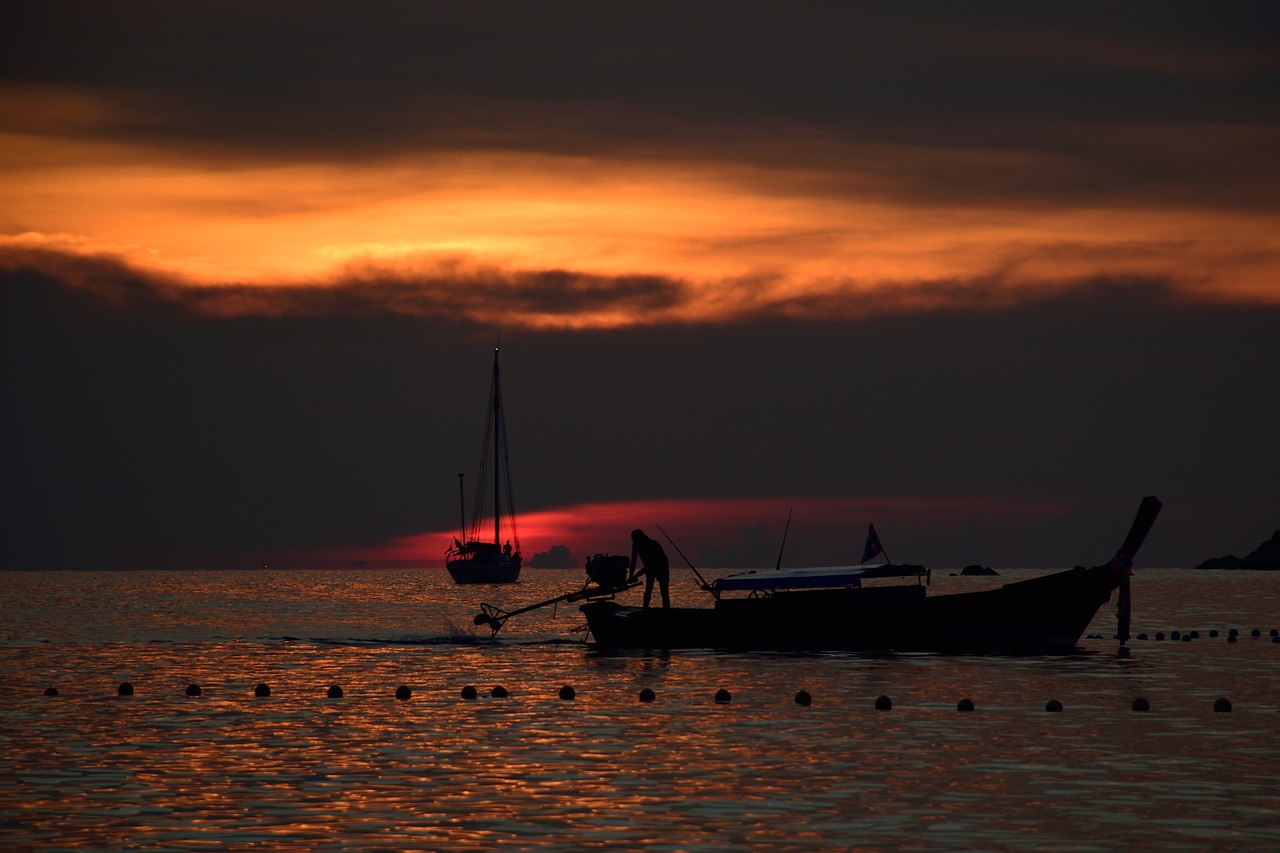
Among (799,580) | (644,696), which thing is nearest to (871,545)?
(799,580)

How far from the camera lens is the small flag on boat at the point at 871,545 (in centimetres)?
5469

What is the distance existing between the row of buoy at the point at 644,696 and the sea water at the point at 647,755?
23 centimetres

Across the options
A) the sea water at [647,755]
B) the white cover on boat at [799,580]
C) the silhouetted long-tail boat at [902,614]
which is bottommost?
the sea water at [647,755]

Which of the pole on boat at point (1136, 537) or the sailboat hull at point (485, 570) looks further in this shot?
the sailboat hull at point (485, 570)

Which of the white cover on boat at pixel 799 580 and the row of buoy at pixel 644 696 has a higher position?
the white cover on boat at pixel 799 580

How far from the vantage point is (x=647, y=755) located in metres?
25.2

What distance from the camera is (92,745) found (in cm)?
2675

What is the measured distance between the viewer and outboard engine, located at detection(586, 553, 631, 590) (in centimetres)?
5206

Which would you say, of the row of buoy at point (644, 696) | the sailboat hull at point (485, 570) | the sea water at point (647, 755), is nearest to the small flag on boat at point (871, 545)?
the sea water at point (647, 755)

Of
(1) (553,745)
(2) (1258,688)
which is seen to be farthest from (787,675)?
(1) (553,745)

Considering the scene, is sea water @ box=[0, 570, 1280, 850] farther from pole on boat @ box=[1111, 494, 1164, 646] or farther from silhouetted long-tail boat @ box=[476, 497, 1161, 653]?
pole on boat @ box=[1111, 494, 1164, 646]

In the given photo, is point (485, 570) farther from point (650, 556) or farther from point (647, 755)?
point (647, 755)

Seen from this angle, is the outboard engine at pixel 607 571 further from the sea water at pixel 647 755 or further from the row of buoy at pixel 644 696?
the row of buoy at pixel 644 696

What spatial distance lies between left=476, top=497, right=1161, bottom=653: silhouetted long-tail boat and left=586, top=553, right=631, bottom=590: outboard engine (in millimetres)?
4882
